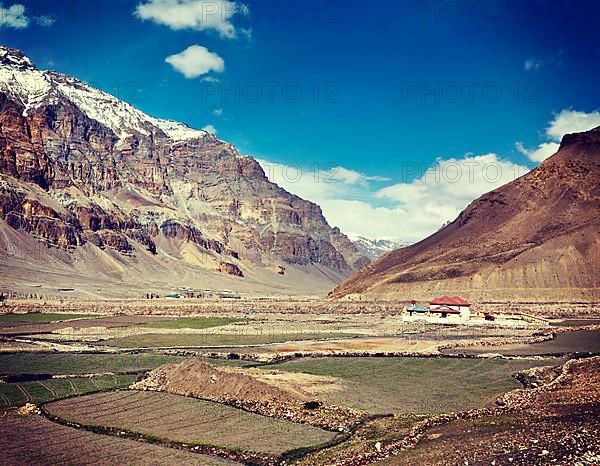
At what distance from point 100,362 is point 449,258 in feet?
433

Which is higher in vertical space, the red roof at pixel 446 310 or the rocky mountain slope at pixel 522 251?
the rocky mountain slope at pixel 522 251

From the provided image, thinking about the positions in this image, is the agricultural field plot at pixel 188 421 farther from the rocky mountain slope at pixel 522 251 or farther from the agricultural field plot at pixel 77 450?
the rocky mountain slope at pixel 522 251

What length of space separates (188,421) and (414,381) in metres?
17.5

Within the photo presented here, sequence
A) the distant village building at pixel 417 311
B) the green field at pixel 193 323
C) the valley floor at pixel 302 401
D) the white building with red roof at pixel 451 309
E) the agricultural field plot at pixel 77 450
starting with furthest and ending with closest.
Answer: the distant village building at pixel 417 311, the white building with red roof at pixel 451 309, the green field at pixel 193 323, the valley floor at pixel 302 401, the agricultural field plot at pixel 77 450

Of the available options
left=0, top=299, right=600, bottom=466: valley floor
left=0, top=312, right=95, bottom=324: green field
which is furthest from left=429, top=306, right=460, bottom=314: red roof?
left=0, top=312, right=95, bottom=324: green field

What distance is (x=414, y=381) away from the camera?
39688 mm

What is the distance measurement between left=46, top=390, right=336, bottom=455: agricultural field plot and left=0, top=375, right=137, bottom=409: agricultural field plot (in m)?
1.81

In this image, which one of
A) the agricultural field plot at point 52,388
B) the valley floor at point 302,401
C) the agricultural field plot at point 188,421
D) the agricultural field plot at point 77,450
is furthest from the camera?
the agricultural field plot at point 52,388

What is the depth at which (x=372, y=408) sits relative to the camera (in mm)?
30906

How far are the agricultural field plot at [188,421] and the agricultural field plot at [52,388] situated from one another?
5.92 feet

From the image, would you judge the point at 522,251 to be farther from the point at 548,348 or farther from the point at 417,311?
the point at 548,348

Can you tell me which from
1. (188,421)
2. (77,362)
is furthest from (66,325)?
(188,421)

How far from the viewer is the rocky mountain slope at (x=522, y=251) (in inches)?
5556

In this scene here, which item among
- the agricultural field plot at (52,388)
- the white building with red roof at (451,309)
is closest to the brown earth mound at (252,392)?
the agricultural field plot at (52,388)
